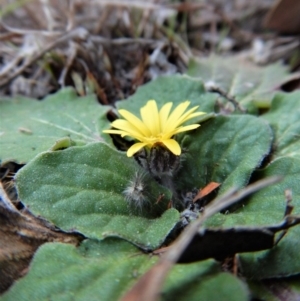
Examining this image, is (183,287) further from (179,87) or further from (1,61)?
(1,61)

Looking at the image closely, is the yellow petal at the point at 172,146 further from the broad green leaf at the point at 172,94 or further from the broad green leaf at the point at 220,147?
the broad green leaf at the point at 172,94

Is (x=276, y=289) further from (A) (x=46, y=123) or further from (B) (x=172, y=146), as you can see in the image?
(A) (x=46, y=123)

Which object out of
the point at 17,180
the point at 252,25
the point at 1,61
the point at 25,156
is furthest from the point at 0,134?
the point at 252,25

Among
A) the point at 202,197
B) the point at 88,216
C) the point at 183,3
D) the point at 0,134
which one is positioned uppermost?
the point at 183,3

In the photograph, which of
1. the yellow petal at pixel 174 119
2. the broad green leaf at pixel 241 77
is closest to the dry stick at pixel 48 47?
the broad green leaf at pixel 241 77

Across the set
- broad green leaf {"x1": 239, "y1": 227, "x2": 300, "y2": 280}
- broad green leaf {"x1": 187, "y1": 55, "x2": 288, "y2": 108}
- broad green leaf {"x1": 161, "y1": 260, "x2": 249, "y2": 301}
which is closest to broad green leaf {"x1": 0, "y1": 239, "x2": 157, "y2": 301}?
broad green leaf {"x1": 161, "y1": 260, "x2": 249, "y2": 301}

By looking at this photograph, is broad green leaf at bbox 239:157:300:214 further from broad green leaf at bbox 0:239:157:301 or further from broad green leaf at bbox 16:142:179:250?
broad green leaf at bbox 0:239:157:301
